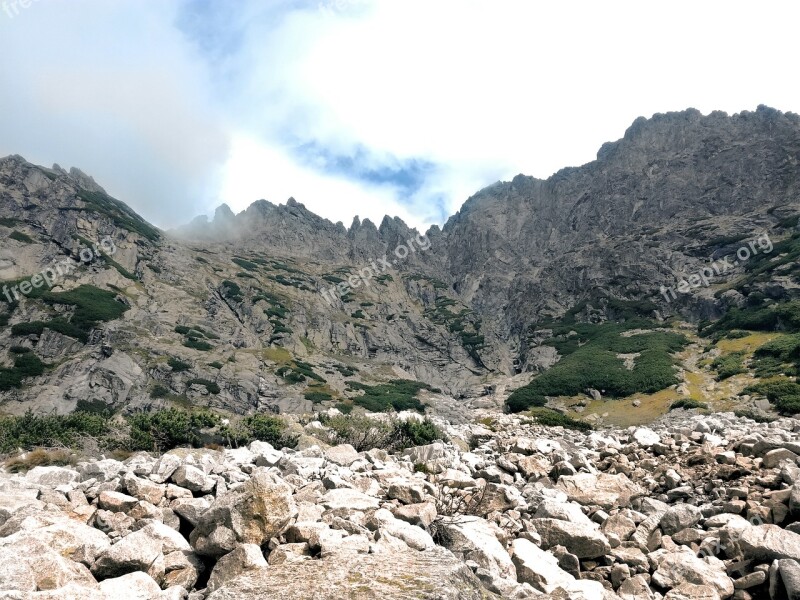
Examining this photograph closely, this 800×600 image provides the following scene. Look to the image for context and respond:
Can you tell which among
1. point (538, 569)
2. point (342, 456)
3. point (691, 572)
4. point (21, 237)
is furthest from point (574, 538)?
point (21, 237)

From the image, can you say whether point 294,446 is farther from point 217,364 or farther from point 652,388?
point 217,364

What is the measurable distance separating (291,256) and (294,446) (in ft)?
479

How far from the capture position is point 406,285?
5733 inches

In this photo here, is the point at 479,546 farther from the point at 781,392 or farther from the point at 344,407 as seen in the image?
the point at 344,407

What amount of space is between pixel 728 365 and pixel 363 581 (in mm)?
60029

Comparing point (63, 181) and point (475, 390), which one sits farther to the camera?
point (63, 181)

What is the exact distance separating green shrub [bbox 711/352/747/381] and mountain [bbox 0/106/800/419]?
454cm

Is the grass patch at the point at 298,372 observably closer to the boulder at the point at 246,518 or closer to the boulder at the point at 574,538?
the boulder at the point at 574,538

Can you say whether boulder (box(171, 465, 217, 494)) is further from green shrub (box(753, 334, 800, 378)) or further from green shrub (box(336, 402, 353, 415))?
green shrub (box(336, 402, 353, 415))

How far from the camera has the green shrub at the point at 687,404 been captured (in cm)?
4044

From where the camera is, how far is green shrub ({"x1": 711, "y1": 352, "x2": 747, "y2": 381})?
49250 millimetres

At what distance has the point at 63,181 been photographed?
113875mm

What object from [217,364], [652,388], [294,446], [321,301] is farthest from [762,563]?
[321,301]

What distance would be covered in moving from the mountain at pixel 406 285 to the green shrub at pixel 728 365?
4.54 meters
